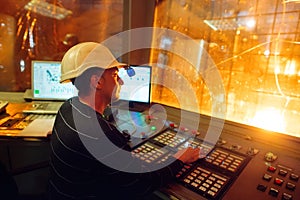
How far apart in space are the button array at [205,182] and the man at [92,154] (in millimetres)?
58

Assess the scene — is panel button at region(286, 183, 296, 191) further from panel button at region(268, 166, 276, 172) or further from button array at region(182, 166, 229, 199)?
button array at region(182, 166, 229, 199)

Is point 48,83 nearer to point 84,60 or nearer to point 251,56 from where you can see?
point 84,60

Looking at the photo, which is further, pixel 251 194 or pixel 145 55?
pixel 145 55

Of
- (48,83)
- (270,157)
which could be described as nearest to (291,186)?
(270,157)

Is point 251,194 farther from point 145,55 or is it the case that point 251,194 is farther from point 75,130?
point 145,55

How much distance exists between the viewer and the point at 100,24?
1822 millimetres

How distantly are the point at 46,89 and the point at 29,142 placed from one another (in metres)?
0.62

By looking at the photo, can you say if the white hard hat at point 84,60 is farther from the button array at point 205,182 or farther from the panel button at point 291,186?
the panel button at point 291,186

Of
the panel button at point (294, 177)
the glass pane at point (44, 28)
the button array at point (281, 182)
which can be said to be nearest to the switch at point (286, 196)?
the button array at point (281, 182)

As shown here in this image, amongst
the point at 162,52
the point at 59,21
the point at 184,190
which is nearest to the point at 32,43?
the point at 59,21

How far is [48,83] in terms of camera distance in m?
1.64

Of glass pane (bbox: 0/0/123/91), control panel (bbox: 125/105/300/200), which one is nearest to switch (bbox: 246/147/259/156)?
control panel (bbox: 125/105/300/200)

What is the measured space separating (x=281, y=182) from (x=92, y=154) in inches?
27.3

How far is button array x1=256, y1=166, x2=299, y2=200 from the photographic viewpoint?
2.38 feet
